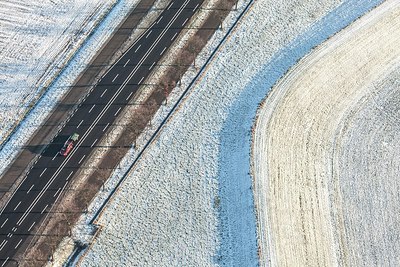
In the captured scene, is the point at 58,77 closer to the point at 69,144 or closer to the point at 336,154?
the point at 69,144

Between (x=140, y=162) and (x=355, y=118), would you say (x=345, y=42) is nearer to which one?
(x=355, y=118)

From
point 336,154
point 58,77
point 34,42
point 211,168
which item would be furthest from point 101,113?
point 336,154

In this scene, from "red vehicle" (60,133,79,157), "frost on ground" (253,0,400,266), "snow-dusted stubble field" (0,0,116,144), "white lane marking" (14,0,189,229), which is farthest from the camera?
"snow-dusted stubble field" (0,0,116,144)

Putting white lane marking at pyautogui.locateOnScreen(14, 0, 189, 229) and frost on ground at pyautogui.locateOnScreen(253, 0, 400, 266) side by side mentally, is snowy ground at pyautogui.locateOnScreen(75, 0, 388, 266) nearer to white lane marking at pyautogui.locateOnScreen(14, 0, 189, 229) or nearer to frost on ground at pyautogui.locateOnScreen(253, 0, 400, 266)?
frost on ground at pyautogui.locateOnScreen(253, 0, 400, 266)

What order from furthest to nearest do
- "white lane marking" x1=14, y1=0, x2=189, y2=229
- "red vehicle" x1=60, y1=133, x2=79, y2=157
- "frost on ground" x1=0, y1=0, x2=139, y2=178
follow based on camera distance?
"frost on ground" x1=0, y1=0, x2=139, y2=178
"red vehicle" x1=60, y1=133, x2=79, y2=157
"white lane marking" x1=14, y1=0, x2=189, y2=229

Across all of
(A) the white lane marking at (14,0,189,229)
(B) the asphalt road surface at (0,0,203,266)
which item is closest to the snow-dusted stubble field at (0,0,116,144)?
(B) the asphalt road surface at (0,0,203,266)

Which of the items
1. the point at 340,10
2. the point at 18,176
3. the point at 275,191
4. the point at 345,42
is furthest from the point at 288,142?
the point at 18,176

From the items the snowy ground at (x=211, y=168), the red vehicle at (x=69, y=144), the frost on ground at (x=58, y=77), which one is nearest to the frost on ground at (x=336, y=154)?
the snowy ground at (x=211, y=168)
